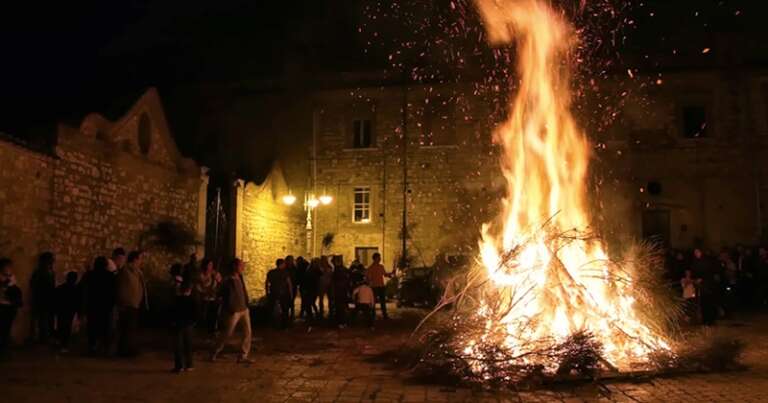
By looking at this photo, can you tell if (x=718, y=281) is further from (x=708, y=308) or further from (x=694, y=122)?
(x=694, y=122)

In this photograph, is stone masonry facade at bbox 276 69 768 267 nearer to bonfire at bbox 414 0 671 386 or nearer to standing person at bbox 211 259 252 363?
bonfire at bbox 414 0 671 386

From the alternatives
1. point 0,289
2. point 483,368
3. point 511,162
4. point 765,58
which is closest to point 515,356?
point 483,368

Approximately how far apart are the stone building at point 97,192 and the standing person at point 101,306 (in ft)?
6.21

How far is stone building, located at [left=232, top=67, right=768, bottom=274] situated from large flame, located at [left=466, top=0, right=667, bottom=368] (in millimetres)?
11751

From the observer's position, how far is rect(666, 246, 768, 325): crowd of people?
1344 cm

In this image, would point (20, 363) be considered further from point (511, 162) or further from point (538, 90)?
point (538, 90)

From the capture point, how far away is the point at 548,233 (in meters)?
9.74

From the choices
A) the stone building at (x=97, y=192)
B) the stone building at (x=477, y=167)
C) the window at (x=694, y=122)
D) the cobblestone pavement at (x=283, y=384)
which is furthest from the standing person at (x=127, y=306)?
the window at (x=694, y=122)

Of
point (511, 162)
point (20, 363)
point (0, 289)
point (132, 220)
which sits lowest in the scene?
point (20, 363)

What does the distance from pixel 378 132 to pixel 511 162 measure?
15.0 m

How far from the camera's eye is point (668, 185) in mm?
24031

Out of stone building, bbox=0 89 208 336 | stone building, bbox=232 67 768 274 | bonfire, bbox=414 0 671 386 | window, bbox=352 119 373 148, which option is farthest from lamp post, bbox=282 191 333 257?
bonfire, bbox=414 0 671 386

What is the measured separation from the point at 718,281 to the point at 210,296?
11101 mm

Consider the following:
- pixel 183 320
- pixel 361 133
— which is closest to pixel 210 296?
pixel 183 320
